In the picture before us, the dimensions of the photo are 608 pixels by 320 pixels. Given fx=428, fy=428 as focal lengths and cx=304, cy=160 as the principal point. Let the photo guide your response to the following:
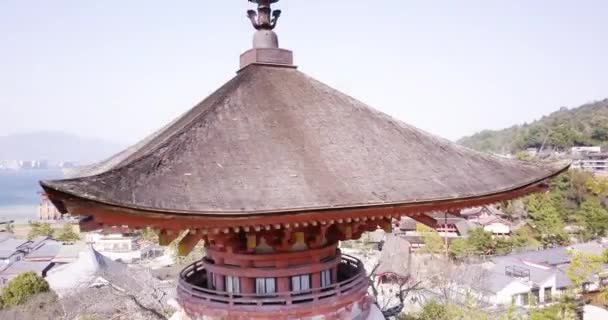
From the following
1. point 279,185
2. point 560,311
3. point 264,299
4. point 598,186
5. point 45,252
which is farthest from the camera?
point 598,186

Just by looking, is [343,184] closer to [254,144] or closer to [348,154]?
[348,154]

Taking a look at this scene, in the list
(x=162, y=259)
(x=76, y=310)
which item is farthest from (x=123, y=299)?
(x=162, y=259)

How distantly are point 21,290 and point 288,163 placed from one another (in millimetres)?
27407

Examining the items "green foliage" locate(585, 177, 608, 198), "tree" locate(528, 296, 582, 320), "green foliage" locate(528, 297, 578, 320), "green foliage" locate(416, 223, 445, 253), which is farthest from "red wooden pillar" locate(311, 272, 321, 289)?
"green foliage" locate(585, 177, 608, 198)

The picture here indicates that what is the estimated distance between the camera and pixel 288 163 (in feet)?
16.2

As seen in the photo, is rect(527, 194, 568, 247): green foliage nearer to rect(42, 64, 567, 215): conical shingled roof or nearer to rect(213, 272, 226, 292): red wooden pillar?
rect(42, 64, 567, 215): conical shingled roof

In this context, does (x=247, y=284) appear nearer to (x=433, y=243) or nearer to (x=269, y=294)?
(x=269, y=294)

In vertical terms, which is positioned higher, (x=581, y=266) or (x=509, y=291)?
(x=581, y=266)

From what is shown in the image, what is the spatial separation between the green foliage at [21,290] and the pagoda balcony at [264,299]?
25.0 m

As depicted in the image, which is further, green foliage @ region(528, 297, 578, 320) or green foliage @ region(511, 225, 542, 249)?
green foliage @ region(511, 225, 542, 249)

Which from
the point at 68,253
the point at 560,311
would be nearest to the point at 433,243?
the point at 560,311

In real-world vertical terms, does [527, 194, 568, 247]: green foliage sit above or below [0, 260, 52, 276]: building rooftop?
above

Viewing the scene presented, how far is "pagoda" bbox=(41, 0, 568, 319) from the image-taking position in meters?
4.10

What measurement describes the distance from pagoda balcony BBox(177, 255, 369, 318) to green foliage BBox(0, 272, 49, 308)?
82.0 ft
